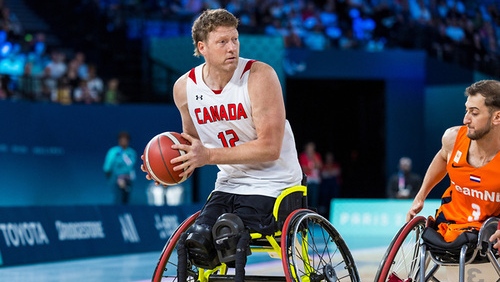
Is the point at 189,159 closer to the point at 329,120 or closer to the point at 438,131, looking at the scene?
the point at 438,131

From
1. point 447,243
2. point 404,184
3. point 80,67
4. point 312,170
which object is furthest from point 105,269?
point 312,170

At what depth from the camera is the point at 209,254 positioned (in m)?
4.96

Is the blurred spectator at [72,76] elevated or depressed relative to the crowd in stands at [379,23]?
depressed

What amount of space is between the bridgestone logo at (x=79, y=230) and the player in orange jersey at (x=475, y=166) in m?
6.33

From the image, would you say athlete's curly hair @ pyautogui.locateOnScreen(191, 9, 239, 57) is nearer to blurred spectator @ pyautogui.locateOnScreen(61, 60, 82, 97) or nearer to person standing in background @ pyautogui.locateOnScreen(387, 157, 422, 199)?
blurred spectator @ pyautogui.locateOnScreen(61, 60, 82, 97)

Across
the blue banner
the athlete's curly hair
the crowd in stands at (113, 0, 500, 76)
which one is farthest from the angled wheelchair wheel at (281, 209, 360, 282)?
the crowd in stands at (113, 0, 500, 76)

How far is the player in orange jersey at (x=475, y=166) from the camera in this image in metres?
5.13

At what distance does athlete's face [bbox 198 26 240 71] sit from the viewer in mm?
5020

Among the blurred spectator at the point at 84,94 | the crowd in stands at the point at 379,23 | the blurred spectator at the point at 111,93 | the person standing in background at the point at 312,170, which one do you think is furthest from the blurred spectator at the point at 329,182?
the blurred spectator at the point at 84,94

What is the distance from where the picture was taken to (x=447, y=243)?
5.09m

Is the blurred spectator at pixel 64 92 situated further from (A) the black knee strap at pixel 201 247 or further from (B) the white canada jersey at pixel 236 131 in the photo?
(A) the black knee strap at pixel 201 247

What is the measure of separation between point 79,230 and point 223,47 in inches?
263

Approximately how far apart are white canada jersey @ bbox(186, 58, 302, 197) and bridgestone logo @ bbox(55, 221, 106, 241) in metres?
6.01

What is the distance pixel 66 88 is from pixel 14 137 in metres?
1.13
